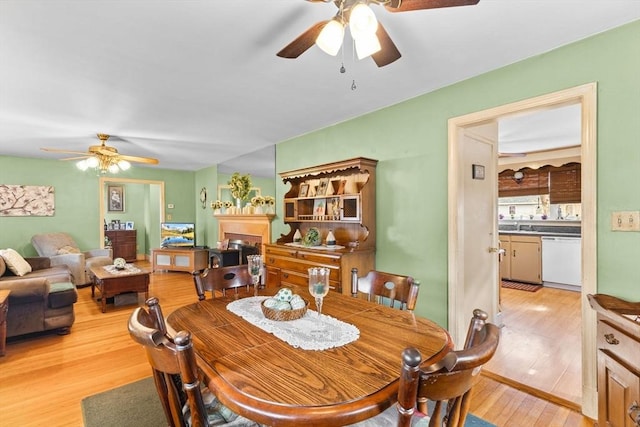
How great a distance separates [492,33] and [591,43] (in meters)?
0.65

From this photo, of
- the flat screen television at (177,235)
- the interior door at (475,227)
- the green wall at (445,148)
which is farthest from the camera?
the flat screen television at (177,235)

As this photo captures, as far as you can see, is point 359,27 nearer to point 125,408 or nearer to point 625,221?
point 625,221

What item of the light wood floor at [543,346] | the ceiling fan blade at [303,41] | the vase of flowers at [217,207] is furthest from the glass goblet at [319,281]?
the vase of flowers at [217,207]

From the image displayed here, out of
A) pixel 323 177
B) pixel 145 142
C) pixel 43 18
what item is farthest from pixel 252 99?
pixel 145 142

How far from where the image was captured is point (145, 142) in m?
4.71

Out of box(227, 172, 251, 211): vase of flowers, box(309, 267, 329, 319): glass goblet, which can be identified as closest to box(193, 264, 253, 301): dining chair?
box(309, 267, 329, 319): glass goblet

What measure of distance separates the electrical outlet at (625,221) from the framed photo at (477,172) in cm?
118

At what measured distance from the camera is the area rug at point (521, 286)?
4988mm

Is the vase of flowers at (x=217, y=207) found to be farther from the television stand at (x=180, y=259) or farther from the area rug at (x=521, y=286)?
the area rug at (x=521, y=286)

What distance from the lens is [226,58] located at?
2266mm

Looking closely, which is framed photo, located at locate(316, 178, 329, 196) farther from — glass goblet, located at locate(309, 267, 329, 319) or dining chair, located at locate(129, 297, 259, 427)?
dining chair, located at locate(129, 297, 259, 427)

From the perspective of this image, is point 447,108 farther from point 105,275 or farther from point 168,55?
point 105,275

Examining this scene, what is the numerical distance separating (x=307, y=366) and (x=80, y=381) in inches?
94.8

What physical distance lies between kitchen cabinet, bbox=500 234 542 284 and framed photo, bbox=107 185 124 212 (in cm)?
913
